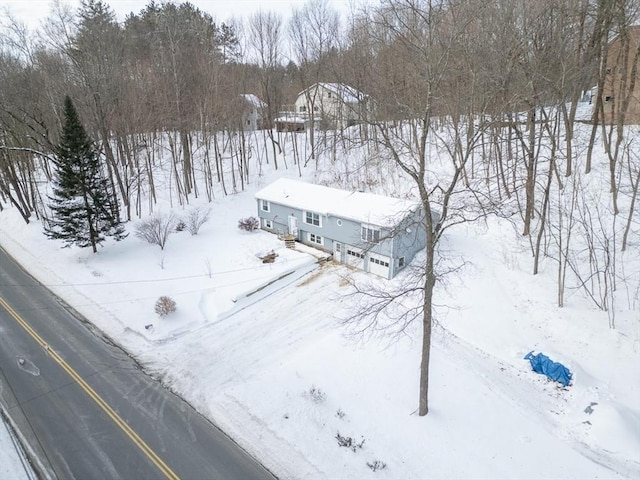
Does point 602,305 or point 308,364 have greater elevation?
point 602,305

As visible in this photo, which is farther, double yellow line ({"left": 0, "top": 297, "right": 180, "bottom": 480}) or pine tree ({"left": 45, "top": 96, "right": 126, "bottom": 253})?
pine tree ({"left": 45, "top": 96, "right": 126, "bottom": 253})

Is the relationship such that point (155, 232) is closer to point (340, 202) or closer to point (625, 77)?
point (340, 202)

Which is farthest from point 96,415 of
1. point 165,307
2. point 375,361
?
point 375,361

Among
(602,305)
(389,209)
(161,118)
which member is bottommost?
(602,305)

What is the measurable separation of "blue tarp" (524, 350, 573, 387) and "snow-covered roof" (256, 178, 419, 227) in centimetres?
788

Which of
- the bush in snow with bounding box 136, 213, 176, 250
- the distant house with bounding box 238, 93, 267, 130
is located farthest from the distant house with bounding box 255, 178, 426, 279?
the distant house with bounding box 238, 93, 267, 130

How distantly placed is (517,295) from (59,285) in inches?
830

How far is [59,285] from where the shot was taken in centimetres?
2008

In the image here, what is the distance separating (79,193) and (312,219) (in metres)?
12.2

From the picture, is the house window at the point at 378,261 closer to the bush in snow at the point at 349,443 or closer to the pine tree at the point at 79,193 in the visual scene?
the bush in snow at the point at 349,443

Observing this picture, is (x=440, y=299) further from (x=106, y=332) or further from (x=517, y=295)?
(x=106, y=332)

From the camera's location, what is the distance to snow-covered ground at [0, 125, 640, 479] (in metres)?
11.3

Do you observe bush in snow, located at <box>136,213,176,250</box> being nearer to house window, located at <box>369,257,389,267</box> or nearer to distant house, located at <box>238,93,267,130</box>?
house window, located at <box>369,257,389,267</box>

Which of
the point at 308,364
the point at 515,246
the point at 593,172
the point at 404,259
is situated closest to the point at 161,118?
the point at 404,259
